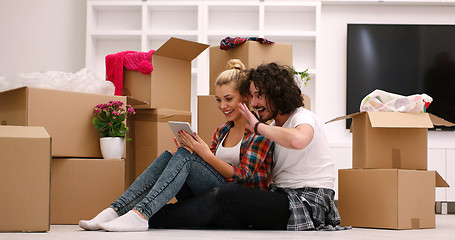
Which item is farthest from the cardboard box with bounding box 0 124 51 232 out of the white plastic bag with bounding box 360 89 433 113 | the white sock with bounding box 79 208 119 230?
the white plastic bag with bounding box 360 89 433 113

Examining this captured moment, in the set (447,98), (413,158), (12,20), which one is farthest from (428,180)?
(12,20)

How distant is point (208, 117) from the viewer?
2.90 m

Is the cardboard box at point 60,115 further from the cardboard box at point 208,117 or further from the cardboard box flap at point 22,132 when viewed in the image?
the cardboard box at point 208,117

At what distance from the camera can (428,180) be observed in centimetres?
247

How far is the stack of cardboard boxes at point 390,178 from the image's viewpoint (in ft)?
7.86

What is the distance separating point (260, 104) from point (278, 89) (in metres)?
0.10

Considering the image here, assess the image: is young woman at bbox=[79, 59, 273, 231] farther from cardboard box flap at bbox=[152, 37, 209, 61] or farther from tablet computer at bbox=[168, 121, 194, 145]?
cardboard box flap at bbox=[152, 37, 209, 61]

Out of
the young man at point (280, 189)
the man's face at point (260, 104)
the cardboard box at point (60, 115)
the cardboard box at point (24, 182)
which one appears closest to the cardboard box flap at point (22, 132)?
the cardboard box at point (24, 182)

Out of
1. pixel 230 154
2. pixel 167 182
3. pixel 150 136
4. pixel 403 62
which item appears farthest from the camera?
pixel 403 62

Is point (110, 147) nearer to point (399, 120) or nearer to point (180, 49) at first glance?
point (180, 49)

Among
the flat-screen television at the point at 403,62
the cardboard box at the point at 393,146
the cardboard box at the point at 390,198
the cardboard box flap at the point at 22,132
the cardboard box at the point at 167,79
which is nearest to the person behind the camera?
the cardboard box flap at the point at 22,132

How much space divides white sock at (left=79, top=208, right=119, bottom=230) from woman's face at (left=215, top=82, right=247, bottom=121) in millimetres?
610

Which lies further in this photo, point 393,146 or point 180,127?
point 393,146

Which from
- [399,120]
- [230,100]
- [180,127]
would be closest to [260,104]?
[230,100]
